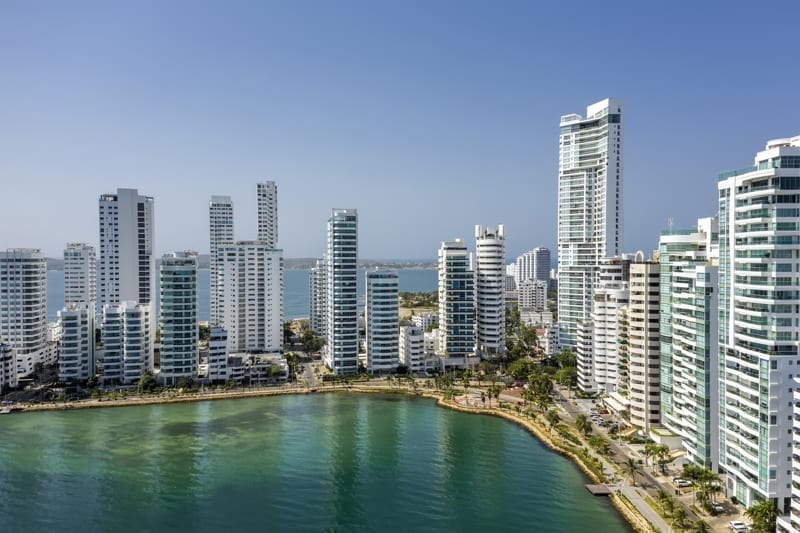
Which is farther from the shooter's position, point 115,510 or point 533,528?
point 115,510

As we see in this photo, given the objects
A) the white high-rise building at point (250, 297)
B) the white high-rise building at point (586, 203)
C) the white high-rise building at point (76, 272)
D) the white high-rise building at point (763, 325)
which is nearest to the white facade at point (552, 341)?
the white high-rise building at point (586, 203)

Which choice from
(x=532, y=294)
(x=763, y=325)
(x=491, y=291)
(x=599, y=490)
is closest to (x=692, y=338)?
(x=763, y=325)

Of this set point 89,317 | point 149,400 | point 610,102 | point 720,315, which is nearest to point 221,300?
point 89,317

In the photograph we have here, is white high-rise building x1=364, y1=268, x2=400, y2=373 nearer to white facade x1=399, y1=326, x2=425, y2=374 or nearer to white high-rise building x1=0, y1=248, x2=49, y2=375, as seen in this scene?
white facade x1=399, y1=326, x2=425, y2=374

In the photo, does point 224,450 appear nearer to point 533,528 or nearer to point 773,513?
point 533,528

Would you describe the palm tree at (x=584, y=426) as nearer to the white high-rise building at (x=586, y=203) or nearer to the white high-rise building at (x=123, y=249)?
the white high-rise building at (x=586, y=203)

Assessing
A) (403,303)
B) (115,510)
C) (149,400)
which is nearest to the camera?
(115,510)

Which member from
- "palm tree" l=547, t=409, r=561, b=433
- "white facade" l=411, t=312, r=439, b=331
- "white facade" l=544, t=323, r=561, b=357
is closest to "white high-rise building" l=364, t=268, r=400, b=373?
"white facade" l=544, t=323, r=561, b=357
